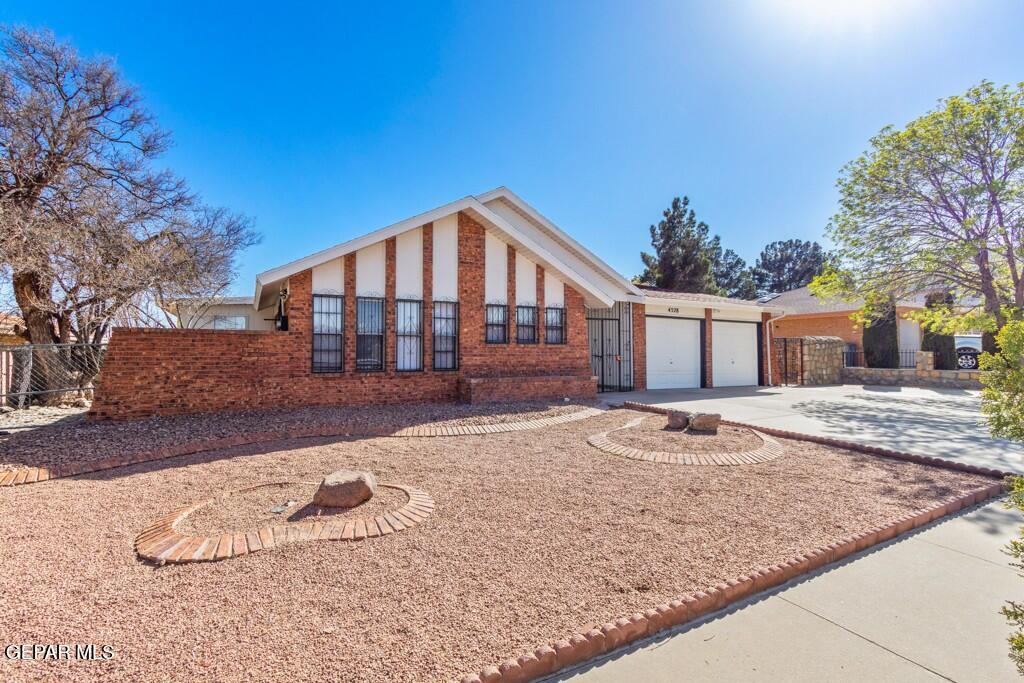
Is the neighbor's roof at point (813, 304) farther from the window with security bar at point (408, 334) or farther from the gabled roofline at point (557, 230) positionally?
the window with security bar at point (408, 334)

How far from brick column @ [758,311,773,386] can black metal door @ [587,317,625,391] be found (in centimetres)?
570

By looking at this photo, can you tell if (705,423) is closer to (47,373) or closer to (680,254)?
(47,373)

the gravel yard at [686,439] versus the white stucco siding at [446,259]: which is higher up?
the white stucco siding at [446,259]

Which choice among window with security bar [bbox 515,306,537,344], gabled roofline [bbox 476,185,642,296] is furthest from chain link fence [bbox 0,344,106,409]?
gabled roofline [bbox 476,185,642,296]

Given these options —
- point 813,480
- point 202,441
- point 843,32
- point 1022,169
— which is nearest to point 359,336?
point 202,441

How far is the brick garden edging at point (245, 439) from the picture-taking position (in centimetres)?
465

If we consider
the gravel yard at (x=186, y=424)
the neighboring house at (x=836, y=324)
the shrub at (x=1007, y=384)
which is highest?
the neighboring house at (x=836, y=324)

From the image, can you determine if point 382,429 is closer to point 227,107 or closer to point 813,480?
point 813,480

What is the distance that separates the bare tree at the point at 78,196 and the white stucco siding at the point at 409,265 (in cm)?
656

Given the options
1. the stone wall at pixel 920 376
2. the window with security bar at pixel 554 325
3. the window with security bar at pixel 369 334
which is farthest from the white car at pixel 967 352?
the window with security bar at pixel 369 334

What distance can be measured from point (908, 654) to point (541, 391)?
27.0ft

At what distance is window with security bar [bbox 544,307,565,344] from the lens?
11.2m

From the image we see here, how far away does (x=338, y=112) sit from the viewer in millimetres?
11492

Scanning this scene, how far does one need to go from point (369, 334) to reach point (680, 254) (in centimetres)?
2239
